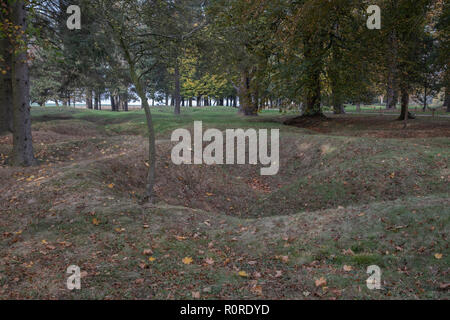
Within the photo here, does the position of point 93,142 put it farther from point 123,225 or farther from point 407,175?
point 407,175

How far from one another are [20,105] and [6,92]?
174 inches

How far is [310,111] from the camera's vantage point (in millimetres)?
20891

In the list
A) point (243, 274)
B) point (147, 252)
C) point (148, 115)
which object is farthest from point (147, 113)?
point (243, 274)

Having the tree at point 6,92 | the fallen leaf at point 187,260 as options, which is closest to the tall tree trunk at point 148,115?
the fallen leaf at point 187,260

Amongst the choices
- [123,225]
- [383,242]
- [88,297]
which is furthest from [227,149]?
[88,297]

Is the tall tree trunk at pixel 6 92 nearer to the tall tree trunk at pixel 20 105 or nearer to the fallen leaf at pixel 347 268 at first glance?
the tall tree trunk at pixel 20 105

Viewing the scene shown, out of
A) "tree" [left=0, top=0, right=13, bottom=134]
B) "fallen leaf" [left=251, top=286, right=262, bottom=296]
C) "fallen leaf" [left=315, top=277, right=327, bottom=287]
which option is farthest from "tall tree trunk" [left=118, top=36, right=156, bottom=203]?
"tree" [left=0, top=0, right=13, bottom=134]

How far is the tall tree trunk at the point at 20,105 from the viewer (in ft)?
34.7

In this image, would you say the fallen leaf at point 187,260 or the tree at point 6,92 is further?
the tree at point 6,92

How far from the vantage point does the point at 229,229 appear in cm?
693

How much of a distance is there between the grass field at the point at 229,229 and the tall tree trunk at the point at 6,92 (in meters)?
3.39

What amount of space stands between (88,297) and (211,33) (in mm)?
6246

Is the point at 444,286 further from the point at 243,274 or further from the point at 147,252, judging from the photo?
the point at 147,252

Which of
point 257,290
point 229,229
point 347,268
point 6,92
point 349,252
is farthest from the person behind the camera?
point 6,92
